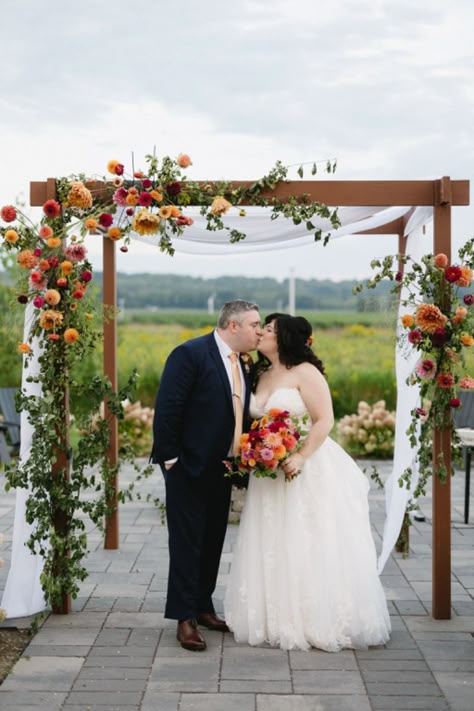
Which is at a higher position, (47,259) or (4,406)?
(47,259)

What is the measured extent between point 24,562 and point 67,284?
1548 mm

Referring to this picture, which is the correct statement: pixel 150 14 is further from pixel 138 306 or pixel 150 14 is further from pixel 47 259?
pixel 138 306

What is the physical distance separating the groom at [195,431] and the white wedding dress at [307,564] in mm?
229

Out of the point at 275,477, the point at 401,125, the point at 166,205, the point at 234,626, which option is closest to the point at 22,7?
the point at 166,205

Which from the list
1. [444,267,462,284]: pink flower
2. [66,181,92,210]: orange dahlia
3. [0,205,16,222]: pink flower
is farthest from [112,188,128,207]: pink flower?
[444,267,462,284]: pink flower

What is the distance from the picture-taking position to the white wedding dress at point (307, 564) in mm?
4559

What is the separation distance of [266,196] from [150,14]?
9.28 feet

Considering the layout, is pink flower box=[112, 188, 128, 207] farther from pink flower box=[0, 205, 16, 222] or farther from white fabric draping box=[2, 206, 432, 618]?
white fabric draping box=[2, 206, 432, 618]

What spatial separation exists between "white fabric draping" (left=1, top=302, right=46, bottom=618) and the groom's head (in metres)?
1.08

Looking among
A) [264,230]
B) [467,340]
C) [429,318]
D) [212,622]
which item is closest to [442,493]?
[467,340]

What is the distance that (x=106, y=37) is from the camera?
22.3ft

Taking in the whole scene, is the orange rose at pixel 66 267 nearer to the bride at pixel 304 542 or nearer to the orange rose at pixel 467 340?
the bride at pixel 304 542

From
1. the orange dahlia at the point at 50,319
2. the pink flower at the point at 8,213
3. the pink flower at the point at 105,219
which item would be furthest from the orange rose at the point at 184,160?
the orange dahlia at the point at 50,319

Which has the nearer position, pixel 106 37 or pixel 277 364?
pixel 277 364
